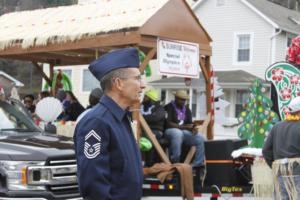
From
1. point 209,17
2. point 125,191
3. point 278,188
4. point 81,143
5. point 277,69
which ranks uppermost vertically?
point 209,17

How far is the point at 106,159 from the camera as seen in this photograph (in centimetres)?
307

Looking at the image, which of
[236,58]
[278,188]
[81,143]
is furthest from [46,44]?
[236,58]

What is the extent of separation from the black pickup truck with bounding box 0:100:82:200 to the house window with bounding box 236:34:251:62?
74.9 ft

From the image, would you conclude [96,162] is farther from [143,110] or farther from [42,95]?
[42,95]

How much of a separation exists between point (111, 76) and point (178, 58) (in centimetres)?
646

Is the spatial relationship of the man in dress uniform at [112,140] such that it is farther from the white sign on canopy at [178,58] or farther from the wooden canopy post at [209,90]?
the wooden canopy post at [209,90]

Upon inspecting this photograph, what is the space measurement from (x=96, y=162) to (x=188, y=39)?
711cm

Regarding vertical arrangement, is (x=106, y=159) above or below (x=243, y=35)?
below

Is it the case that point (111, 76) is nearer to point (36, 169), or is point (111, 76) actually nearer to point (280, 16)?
point (36, 169)

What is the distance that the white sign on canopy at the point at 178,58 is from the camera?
931 centimetres

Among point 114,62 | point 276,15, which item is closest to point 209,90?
point 114,62

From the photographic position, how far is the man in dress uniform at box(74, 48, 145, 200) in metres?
3.06

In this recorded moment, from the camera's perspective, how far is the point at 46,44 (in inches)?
387

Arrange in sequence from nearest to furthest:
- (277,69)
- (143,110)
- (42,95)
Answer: (277,69)
(143,110)
(42,95)
